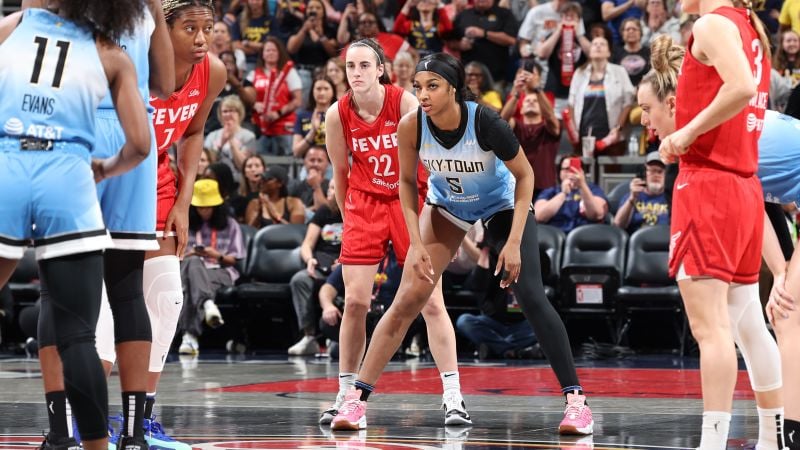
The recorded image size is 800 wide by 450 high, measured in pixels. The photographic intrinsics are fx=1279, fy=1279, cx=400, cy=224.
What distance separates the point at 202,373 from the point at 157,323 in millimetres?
4222

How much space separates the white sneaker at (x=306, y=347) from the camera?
11.6 m

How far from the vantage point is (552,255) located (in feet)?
37.4

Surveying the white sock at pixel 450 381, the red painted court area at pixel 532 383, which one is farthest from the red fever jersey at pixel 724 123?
the red painted court area at pixel 532 383

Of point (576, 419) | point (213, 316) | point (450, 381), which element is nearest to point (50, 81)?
point (576, 419)

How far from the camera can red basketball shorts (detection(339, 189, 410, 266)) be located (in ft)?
21.9

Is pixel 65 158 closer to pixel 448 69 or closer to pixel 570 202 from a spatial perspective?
pixel 448 69

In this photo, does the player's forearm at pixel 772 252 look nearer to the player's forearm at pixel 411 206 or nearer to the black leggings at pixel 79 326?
the player's forearm at pixel 411 206

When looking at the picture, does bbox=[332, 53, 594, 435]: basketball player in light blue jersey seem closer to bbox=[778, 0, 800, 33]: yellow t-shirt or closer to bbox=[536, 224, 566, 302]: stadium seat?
bbox=[536, 224, 566, 302]: stadium seat

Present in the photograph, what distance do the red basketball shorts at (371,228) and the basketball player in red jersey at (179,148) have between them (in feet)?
4.20

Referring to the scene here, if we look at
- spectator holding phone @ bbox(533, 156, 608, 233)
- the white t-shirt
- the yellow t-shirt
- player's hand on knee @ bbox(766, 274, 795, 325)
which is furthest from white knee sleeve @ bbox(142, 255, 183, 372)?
the white t-shirt

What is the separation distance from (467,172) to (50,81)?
A: 262 cm

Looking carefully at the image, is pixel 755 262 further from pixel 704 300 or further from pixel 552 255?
pixel 552 255

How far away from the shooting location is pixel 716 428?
4418 millimetres

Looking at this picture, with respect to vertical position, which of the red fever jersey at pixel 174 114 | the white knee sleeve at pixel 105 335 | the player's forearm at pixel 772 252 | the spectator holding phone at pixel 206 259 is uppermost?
the red fever jersey at pixel 174 114
